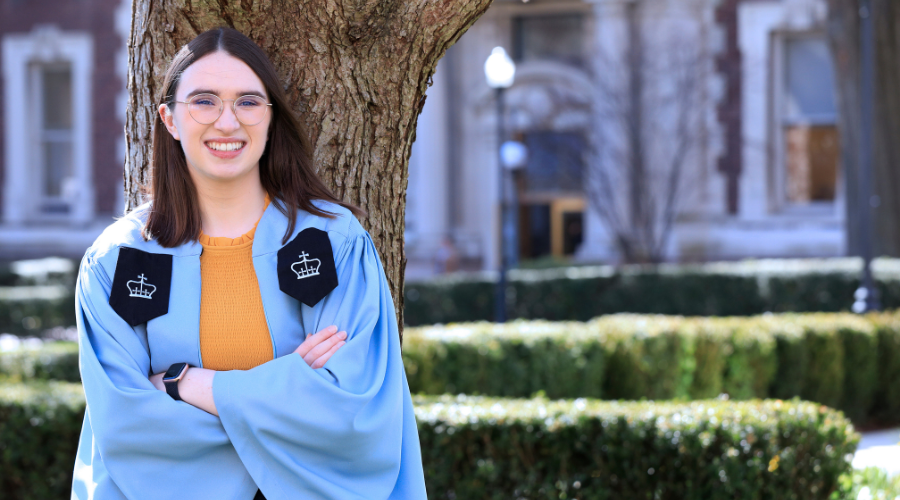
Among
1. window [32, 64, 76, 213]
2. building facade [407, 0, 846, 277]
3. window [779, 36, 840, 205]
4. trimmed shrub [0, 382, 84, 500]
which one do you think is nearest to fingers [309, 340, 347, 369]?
trimmed shrub [0, 382, 84, 500]

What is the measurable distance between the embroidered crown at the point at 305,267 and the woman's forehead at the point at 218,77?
15.7 inches

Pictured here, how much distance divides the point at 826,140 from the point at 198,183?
17.5m

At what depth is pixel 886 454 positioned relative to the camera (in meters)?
6.01

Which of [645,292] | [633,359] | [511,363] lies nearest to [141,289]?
[511,363]

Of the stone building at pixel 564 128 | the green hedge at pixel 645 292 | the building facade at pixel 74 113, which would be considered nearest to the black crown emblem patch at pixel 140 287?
the green hedge at pixel 645 292

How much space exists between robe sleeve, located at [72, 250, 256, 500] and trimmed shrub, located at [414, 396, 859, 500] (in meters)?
2.00

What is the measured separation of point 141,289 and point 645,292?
36.1 ft

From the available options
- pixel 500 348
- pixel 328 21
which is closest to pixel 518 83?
pixel 500 348

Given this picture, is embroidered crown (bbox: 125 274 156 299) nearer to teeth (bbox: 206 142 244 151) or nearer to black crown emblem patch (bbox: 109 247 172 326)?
black crown emblem patch (bbox: 109 247 172 326)

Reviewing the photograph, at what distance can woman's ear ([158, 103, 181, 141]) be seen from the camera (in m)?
1.93

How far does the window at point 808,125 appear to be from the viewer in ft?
56.0

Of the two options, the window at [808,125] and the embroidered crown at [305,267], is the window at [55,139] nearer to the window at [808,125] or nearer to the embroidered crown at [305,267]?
the window at [808,125]

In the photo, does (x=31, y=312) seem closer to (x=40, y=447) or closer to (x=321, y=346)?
(x=40, y=447)

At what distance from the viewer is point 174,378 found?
1.76 m
